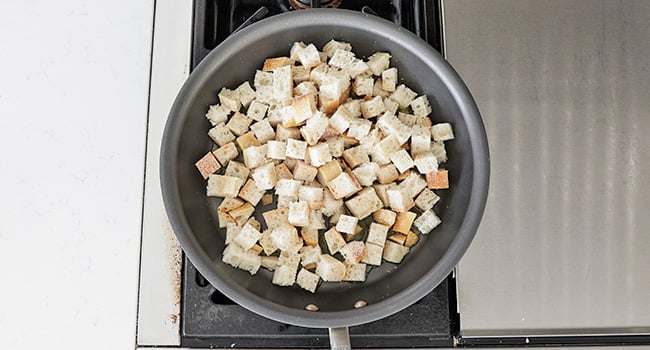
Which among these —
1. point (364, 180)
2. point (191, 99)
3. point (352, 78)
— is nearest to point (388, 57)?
point (352, 78)

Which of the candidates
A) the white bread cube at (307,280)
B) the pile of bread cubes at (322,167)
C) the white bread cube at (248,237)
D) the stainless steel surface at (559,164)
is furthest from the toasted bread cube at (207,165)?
the stainless steel surface at (559,164)

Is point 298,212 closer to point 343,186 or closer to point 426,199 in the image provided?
point 343,186

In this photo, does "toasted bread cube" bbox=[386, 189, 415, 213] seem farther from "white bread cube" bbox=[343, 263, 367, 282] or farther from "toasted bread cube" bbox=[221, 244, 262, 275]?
"toasted bread cube" bbox=[221, 244, 262, 275]

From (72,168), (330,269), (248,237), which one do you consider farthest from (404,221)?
(72,168)

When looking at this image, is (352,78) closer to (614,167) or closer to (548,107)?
(548,107)

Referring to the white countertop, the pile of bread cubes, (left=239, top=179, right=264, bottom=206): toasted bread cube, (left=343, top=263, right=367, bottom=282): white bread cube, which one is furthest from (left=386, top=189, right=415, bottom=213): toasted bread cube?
the white countertop
